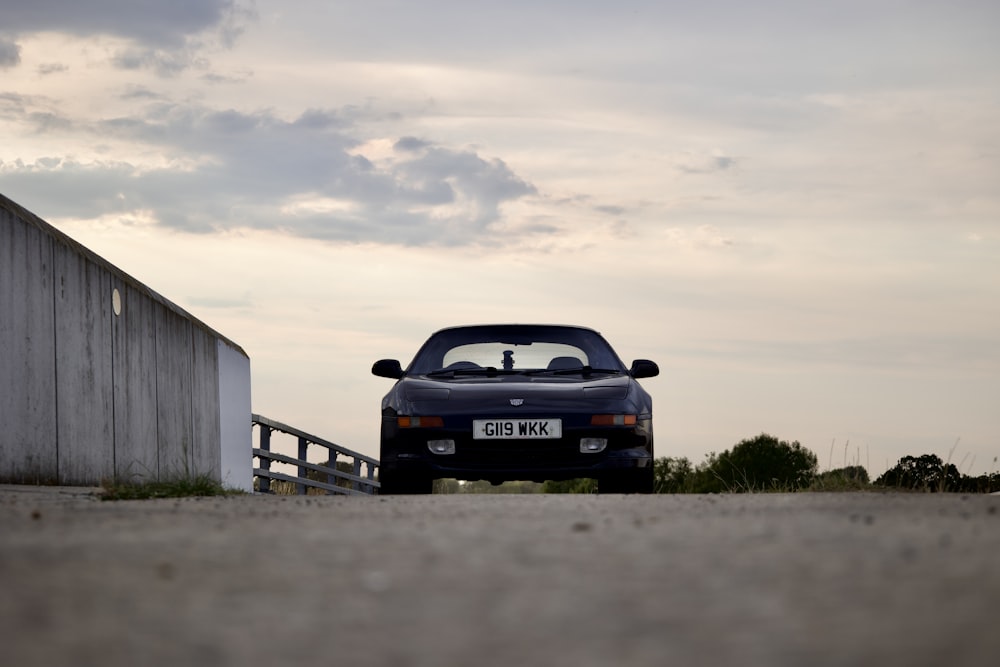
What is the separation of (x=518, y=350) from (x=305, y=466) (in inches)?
356

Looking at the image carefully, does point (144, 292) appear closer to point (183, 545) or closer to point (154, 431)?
point (154, 431)

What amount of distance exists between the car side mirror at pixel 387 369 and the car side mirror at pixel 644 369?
1855 mm

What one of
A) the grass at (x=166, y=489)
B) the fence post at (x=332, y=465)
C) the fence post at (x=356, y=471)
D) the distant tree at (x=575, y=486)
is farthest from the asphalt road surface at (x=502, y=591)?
the distant tree at (x=575, y=486)

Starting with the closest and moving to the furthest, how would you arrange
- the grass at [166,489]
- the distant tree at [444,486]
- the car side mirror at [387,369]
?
the grass at [166,489]
the car side mirror at [387,369]
the distant tree at [444,486]

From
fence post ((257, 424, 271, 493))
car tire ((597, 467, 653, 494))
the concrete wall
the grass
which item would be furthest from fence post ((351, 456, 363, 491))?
the grass

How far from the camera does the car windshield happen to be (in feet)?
35.1

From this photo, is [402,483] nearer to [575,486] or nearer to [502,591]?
[502,591]

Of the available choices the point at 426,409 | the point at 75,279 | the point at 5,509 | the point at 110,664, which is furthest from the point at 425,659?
the point at 75,279

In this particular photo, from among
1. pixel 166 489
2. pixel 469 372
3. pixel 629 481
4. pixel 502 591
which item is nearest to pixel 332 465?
pixel 469 372

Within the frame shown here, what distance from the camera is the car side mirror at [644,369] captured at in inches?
425

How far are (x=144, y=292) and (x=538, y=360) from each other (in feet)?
19.4

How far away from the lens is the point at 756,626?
264 cm

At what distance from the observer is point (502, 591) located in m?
3.13

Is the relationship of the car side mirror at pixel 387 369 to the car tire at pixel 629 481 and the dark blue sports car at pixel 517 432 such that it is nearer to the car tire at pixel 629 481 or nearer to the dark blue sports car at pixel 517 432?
the dark blue sports car at pixel 517 432
